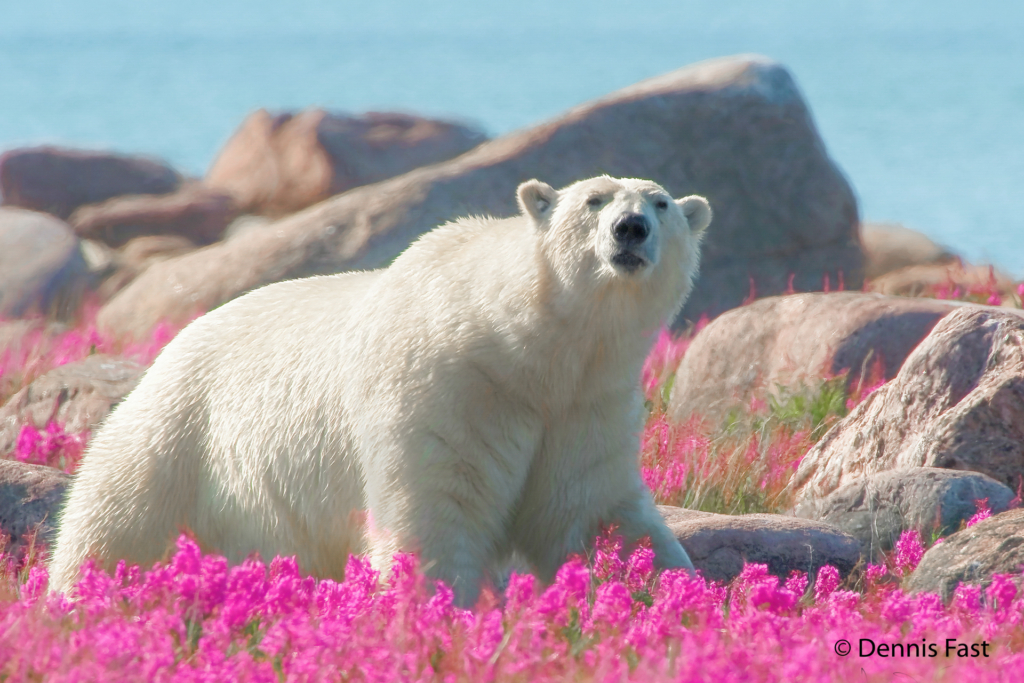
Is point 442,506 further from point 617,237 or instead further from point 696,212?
point 696,212

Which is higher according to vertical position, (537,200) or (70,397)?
(537,200)

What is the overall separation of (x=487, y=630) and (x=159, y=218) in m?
13.9

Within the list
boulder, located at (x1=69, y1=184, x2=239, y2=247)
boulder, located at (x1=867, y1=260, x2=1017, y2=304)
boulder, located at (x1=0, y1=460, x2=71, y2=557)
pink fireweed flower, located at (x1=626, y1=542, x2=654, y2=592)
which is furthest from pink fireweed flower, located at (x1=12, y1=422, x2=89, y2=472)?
boulder, located at (x1=69, y1=184, x2=239, y2=247)

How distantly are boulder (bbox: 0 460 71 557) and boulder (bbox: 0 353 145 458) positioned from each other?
3.38 ft

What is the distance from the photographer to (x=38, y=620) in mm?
2785

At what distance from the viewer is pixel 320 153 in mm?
16312

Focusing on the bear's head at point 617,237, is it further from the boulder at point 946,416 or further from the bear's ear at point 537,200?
the boulder at point 946,416

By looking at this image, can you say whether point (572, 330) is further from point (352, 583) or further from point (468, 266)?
point (352, 583)

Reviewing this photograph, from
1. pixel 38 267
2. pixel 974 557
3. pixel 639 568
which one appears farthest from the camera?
pixel 38 267

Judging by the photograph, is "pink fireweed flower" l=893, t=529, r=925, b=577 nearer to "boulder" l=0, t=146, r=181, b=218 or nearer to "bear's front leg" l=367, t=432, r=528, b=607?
"bear's front leg" l=367, t=432, r=528, b=607

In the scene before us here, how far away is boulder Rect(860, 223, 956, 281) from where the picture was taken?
45.0 ft

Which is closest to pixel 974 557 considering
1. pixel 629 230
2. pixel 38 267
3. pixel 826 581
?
pixel 826 581

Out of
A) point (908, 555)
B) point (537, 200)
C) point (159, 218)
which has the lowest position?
point (908, 555)

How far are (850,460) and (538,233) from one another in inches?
89.2
